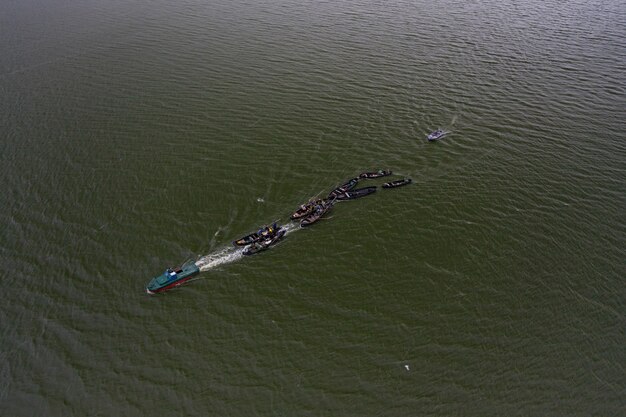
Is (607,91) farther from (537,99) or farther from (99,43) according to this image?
(99,43)

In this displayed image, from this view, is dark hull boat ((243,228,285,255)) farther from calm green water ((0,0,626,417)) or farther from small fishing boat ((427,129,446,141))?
small fishing boat ((427,129,446,141))

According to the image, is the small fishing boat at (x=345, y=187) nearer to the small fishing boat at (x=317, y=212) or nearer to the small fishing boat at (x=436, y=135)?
the small fishing boat at (x=317, y=212)

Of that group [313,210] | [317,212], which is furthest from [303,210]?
[317,212]

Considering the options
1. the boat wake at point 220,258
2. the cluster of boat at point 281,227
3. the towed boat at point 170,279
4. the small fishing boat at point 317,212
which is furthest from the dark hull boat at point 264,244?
the towed boat at point 170,279

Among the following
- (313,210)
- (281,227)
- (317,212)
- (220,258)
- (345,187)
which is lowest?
(220,258)

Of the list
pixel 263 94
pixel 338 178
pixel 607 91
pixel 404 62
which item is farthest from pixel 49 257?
pixel 607 91

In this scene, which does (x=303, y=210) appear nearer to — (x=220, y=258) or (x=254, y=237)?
(x=254, y=237)

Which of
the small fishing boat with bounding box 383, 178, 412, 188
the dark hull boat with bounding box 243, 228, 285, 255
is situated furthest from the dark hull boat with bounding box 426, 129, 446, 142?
the dark hull boat with bounding box 243, 228, 285, 255
